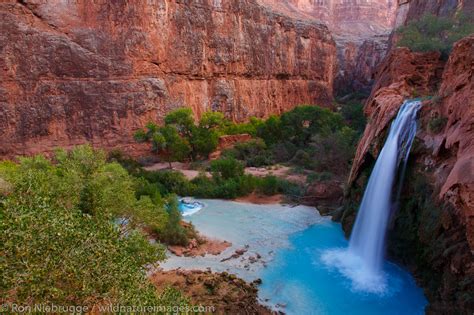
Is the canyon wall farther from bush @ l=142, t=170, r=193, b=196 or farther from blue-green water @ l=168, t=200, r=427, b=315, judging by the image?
blue-green water @ l=168, t=200, r=427, b=315

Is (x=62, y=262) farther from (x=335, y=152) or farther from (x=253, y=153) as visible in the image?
(x=253, y=153)

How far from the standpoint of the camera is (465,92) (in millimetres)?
9438

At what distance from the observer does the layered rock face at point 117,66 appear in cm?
2341

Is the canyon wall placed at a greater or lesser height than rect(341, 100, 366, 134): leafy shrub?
greater

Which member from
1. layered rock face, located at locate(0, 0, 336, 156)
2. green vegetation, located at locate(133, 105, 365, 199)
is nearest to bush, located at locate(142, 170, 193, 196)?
green vegetation, located at locate(133, 105, 365, 199)

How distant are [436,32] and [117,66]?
927 inches

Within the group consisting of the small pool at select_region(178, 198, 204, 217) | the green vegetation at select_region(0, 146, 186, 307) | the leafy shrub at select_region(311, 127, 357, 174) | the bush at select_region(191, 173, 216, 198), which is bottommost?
the small pool at select_region(178, 198, 204, 217)

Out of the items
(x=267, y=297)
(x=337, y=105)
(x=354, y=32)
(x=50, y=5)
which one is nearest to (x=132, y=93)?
(x=50, y=5)

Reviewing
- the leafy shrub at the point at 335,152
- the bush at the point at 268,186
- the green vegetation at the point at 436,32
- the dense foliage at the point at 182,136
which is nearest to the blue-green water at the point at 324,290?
the bush at the point at 268,186

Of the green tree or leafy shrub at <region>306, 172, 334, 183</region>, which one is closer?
the green tree

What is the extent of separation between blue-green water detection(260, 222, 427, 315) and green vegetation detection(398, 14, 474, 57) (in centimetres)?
1588

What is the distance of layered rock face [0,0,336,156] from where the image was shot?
2341cm

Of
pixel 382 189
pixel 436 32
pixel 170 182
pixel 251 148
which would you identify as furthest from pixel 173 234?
pixel 436 32

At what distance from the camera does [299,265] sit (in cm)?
1225
